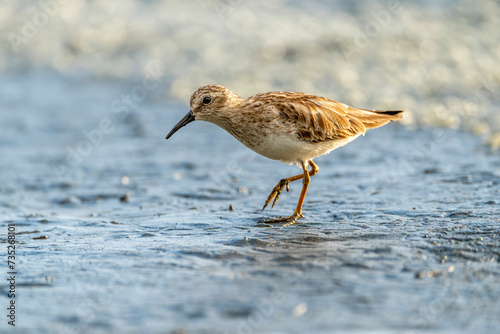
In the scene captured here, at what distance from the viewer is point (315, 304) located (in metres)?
4.36

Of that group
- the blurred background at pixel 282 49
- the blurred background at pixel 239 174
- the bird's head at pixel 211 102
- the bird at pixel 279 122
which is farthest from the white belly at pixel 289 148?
the blurred background at pixel 282 49

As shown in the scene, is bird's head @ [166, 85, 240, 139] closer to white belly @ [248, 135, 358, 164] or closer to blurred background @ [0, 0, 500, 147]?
white belly @ [248, 135, 358, 164]

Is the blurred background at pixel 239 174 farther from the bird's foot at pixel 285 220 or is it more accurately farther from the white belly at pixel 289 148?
the white belly at pixel 289 148

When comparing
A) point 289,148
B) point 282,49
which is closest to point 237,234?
point 289,148

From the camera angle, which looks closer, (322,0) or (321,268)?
(321,268)

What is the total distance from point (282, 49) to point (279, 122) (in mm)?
9586

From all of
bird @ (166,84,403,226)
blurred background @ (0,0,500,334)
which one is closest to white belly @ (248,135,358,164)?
bird @ (166,84,403,226)

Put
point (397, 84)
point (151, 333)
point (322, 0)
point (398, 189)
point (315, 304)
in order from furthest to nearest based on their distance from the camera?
point (322, 0) → point (397, 84) → point (398, 189) → point (315, 304) → point (151, 333)

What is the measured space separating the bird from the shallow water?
0.66m

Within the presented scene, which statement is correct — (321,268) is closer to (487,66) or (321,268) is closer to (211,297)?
(211,297)

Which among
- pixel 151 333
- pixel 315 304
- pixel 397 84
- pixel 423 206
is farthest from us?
pixel 397 84

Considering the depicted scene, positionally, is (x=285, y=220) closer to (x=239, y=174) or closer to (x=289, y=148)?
(x=289, y=148)

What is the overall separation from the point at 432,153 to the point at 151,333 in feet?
19.9

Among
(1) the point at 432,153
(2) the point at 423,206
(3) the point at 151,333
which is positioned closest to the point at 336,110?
(2) the point at 423,206
